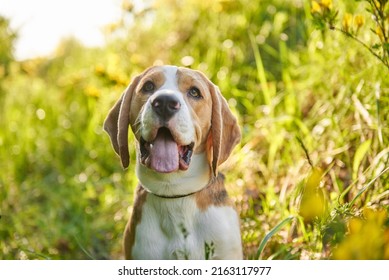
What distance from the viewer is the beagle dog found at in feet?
10.3

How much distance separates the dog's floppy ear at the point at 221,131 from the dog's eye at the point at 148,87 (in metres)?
0.30

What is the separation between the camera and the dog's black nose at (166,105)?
2957mm

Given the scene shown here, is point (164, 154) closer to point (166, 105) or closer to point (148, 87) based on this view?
point (166, 105)

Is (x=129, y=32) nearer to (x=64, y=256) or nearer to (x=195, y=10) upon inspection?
(x=195, y=10)

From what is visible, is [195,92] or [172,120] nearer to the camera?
[172,120]

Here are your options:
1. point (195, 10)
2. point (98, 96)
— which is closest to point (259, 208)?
point (98, 96)

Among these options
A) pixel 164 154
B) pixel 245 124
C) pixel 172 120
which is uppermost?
pixel 172 120

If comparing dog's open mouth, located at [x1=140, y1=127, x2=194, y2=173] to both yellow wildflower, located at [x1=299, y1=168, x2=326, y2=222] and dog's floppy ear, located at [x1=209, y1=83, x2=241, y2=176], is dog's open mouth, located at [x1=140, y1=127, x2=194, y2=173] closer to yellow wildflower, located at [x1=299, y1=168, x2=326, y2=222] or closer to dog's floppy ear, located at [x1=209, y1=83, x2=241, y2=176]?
dog's floppy ear, located at [x1=209, y1=83, x2=241, y2=176]

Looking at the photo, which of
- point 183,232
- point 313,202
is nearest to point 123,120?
point 183,232

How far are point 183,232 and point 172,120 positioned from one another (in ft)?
1.98

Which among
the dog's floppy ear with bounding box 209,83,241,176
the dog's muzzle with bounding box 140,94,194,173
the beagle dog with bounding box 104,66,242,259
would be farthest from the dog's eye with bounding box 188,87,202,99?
the dog's muzzle with bounding box 140,94,194,173

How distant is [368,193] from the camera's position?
12.5ft

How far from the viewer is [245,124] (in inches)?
216

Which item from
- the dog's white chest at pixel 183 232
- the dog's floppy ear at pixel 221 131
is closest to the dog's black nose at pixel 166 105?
the dog's floppy ear at pixel 221 131
